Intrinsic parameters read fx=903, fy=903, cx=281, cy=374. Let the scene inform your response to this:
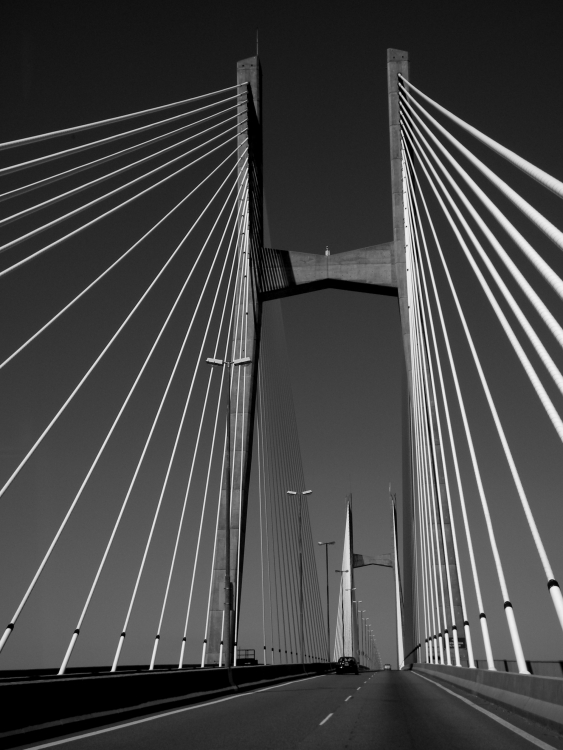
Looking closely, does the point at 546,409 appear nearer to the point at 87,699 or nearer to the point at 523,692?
the point at 523,692

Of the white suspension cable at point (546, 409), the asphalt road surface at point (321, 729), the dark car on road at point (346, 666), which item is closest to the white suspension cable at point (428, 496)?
the asphalt road surface at point (321, 729)

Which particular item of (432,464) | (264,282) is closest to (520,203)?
(432,464)

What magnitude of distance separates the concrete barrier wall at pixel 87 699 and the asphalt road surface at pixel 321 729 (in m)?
0.25

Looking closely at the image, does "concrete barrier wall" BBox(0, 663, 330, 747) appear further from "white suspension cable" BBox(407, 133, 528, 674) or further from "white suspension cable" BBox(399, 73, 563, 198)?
"white suspension cable" BBox(399, 73, 563, 198)

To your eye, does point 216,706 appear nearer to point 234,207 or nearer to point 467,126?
point 467,126

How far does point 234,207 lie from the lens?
22422mm

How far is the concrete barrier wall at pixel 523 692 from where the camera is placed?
30.2 feet

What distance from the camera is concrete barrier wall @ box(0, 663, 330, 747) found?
26.8 ft

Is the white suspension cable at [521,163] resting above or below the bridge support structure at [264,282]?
below

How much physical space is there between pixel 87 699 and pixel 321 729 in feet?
8.75

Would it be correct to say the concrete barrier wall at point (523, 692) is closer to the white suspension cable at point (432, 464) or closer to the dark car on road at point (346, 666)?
the white suspension cable at point (432, 464)

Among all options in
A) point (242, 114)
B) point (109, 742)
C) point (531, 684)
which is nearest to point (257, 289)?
point (242, 114)

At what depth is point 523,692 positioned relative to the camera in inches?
446

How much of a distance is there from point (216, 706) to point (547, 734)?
6173 mm
